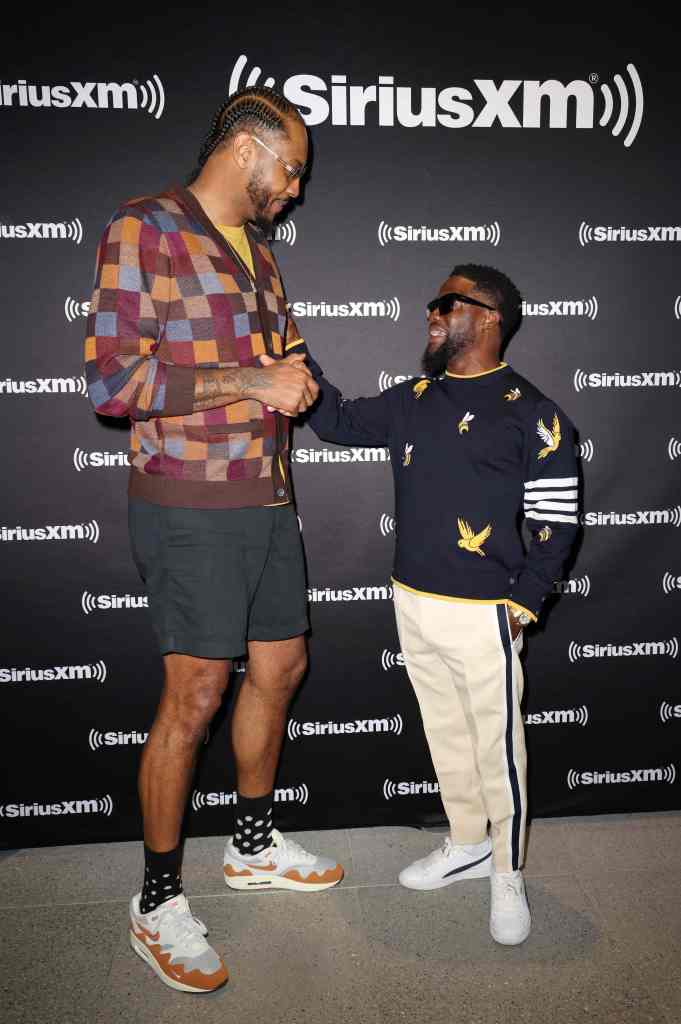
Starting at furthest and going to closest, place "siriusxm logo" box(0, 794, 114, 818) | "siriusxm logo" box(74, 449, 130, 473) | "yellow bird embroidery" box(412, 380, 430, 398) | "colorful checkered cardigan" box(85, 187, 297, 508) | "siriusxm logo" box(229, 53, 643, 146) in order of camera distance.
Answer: "siriusxm logo" box(0, 794, 114, 818)
"siriusxm logo" box(74, 449, 130, 473)
"siriusxm logo" box(229, 53, 643, 146)
"yellow bird embroidery" box(412, 380, 430, 398)
"colorful checkered cardigan" box(85, 187, 297, 508)

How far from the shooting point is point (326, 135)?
2.43 metres

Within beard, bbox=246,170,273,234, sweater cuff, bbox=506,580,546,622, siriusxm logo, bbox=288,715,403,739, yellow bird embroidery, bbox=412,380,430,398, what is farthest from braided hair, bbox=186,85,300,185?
siriusxm logo, bbox=288,715,403,739

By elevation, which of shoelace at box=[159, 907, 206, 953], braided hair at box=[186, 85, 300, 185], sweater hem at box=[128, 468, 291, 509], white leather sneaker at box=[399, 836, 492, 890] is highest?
braided hair at box=[186, 85, 300, 185]

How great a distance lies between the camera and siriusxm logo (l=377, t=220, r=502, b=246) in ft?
8.18

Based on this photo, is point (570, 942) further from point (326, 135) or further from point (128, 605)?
point (326, 135)

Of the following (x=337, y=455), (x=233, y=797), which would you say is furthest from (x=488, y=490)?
(x=233, y=797)

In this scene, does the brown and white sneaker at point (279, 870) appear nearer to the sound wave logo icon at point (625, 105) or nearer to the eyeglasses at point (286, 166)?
the eyeglasses at point (286, 166)

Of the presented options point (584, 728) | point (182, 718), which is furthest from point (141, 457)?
point (584, 728)

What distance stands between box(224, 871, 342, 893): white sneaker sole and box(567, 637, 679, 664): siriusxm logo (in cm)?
109

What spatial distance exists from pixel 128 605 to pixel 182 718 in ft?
2.01

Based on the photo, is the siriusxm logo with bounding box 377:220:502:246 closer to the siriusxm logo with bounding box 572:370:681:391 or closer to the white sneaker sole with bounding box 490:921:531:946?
the siriusxm logo with bounding box 572:370:681:391

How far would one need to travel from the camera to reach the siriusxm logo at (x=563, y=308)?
2559 millimetres

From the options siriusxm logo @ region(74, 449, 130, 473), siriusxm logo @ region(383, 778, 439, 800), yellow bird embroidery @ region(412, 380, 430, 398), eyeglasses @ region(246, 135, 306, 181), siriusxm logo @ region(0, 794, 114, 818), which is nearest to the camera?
eyeglasses @ region(246, 135, 306, 181)

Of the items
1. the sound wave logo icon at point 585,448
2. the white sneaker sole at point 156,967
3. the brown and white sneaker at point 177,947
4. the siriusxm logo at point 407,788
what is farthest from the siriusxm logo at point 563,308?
the white sneaker sole at point 156,967
